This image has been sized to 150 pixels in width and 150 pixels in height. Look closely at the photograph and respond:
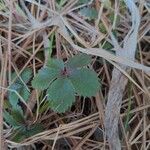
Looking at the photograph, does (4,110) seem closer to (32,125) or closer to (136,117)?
(32,125)

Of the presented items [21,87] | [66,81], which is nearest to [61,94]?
[66,81]

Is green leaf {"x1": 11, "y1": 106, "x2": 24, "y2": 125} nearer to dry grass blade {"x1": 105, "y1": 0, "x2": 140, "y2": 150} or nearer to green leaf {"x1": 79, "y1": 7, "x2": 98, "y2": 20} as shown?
dry grass blade {"x1": 105, "y1": 0, "x2": 140, "y2": 150}

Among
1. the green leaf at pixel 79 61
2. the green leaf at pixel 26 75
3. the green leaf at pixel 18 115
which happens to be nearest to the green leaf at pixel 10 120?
the green leaf at pixel 18 115

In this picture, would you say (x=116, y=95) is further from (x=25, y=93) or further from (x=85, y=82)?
(x=25, y=93)

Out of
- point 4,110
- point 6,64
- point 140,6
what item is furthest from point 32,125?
point 140,6

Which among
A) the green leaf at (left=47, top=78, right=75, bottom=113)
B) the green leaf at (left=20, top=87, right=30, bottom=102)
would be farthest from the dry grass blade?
the green leaf at (left=20, top=87, right=30, bottom=102)

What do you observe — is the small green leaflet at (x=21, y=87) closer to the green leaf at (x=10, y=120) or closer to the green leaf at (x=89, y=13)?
the green leaf at (x=10, y=120)

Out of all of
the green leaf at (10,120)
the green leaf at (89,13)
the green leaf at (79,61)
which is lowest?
the green leaf at (10,120)
